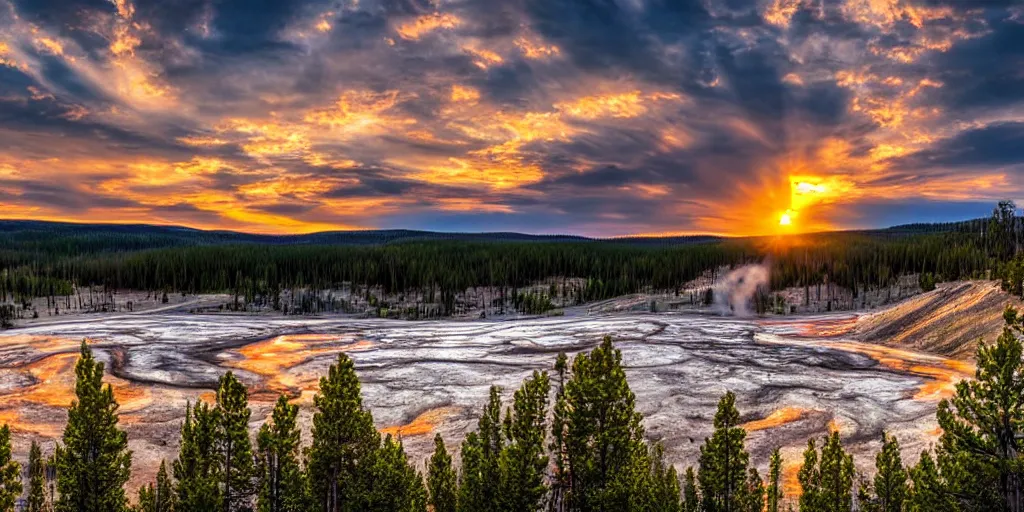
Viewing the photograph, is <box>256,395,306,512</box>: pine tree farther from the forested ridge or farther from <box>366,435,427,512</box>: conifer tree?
the forested ridge

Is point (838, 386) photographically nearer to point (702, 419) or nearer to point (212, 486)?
point (702, 419)

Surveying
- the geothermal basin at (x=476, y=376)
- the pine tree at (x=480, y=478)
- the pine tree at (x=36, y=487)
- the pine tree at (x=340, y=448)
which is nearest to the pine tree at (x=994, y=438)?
the geothermal basin at (x=476, y=376)

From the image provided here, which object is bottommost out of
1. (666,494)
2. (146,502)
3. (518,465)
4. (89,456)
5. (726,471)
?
(146,502)

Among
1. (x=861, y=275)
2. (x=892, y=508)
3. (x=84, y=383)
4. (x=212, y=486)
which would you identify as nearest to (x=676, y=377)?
(x=892, y=508)

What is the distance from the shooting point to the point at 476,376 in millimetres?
42312

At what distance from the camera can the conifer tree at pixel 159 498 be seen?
63.0ft

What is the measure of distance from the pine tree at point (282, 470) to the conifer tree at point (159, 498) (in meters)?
3.44

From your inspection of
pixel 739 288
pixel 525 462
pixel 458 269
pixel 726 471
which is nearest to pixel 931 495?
pixel 726 471

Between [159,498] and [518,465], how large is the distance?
43.2 ft

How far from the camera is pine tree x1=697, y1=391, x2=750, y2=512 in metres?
17.9

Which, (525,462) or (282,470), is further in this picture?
(282,470)

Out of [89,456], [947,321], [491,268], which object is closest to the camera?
[89,456]

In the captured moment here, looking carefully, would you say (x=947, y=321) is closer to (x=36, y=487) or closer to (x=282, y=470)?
(x=282, y=470)

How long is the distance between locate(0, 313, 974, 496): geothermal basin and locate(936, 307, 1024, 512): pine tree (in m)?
8.47
